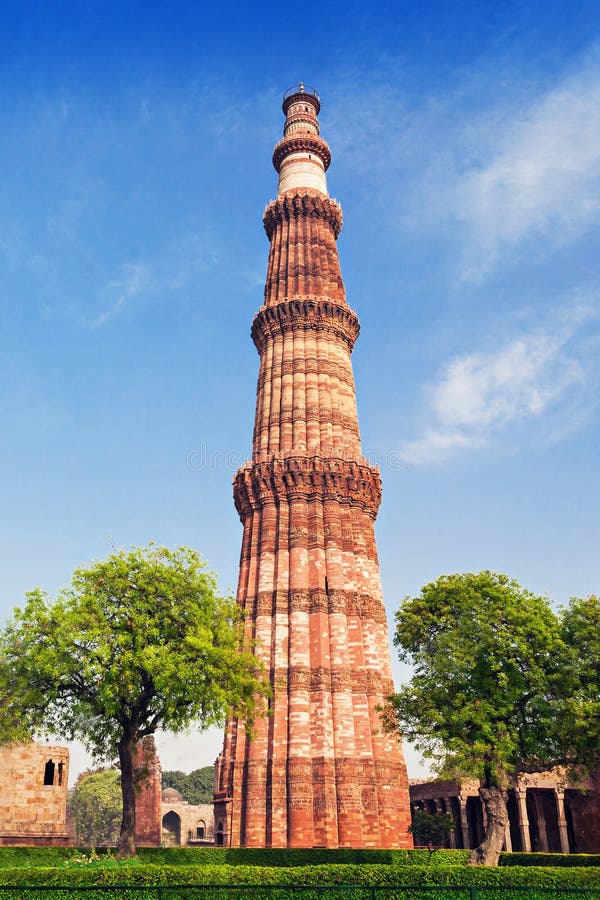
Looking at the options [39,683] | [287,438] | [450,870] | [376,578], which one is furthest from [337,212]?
[450,870]

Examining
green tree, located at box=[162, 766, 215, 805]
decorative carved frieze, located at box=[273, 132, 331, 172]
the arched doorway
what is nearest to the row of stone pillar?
decorative carved frieze, located at box=[273, 132, 331, 172]

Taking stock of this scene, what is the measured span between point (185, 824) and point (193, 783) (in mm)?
46803

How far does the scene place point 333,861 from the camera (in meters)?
27.8

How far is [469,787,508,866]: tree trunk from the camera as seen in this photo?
2473 centimetres

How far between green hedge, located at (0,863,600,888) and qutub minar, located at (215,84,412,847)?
1051 centimetres

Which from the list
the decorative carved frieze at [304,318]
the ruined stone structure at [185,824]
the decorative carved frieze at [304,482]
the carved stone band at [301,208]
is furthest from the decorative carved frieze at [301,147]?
the ruined stone structure at [185,824]

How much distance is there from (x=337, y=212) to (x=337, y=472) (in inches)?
873

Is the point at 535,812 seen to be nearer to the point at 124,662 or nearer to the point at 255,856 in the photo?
the point at 255,856

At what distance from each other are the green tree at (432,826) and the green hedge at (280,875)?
60.6ft

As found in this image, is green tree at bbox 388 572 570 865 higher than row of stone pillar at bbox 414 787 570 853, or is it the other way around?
green tree at bbox 388 572 570 865

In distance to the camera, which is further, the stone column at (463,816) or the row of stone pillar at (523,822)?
the stone column at (463,816)

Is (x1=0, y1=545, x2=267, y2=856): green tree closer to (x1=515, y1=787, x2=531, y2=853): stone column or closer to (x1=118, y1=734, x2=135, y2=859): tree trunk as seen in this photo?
(x1=118, y1=734, x2=135, y2=859): tree trunk

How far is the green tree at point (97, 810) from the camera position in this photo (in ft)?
309

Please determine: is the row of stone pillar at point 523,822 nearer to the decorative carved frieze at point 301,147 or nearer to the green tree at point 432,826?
the green tree at point 432,826
